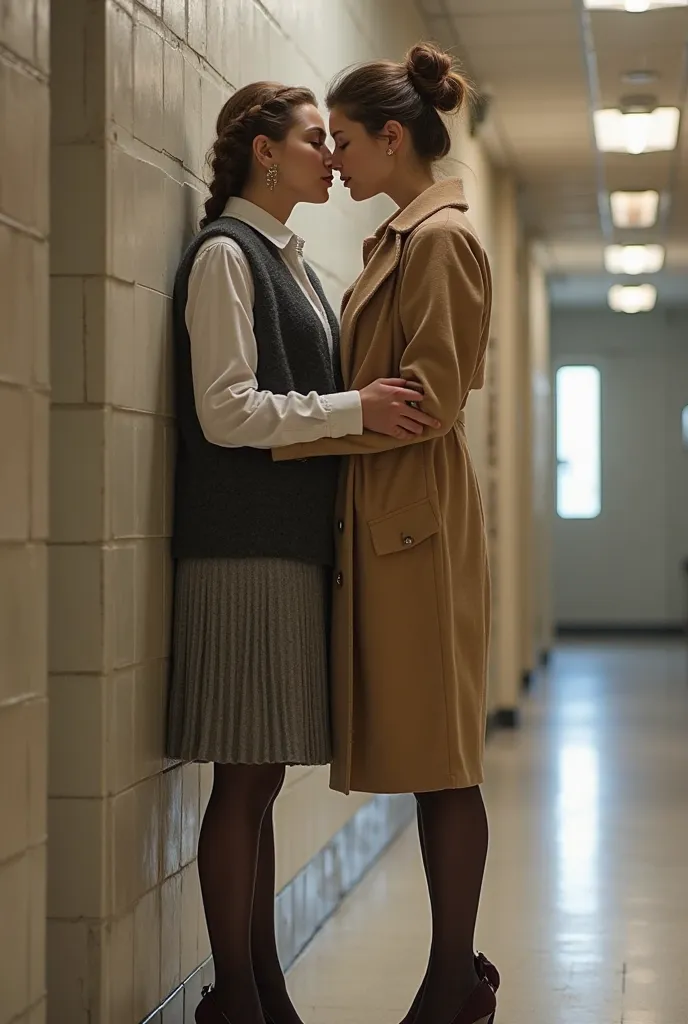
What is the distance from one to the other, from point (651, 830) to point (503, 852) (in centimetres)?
65

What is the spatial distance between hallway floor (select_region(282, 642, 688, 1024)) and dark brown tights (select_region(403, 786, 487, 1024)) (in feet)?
1.63

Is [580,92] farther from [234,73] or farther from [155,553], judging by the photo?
[155,553]

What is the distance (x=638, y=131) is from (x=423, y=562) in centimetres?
490

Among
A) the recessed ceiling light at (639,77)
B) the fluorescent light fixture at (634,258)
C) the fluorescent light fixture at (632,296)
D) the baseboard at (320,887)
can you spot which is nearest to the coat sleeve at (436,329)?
the baseboard at (320,887)

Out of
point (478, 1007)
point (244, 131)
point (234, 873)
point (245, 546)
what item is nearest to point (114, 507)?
point (245, 546)

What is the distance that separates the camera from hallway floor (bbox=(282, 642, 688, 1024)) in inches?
121

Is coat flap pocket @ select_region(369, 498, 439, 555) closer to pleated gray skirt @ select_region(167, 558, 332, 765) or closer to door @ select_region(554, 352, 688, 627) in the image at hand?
pleated gray skirt @ select_region(167, 558, 332, 765)

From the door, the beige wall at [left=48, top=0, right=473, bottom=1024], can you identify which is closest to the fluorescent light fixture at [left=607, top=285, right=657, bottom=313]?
the door

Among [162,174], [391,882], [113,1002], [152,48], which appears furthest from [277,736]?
[391,882]

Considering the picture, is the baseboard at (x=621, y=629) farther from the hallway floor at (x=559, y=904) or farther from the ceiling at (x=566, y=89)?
the hallway floor at (x=559, y=904)

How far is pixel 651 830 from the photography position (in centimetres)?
500

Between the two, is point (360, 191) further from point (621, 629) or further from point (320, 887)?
point (621, 629)

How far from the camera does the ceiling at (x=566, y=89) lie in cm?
526

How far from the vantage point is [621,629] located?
46.8 ft
